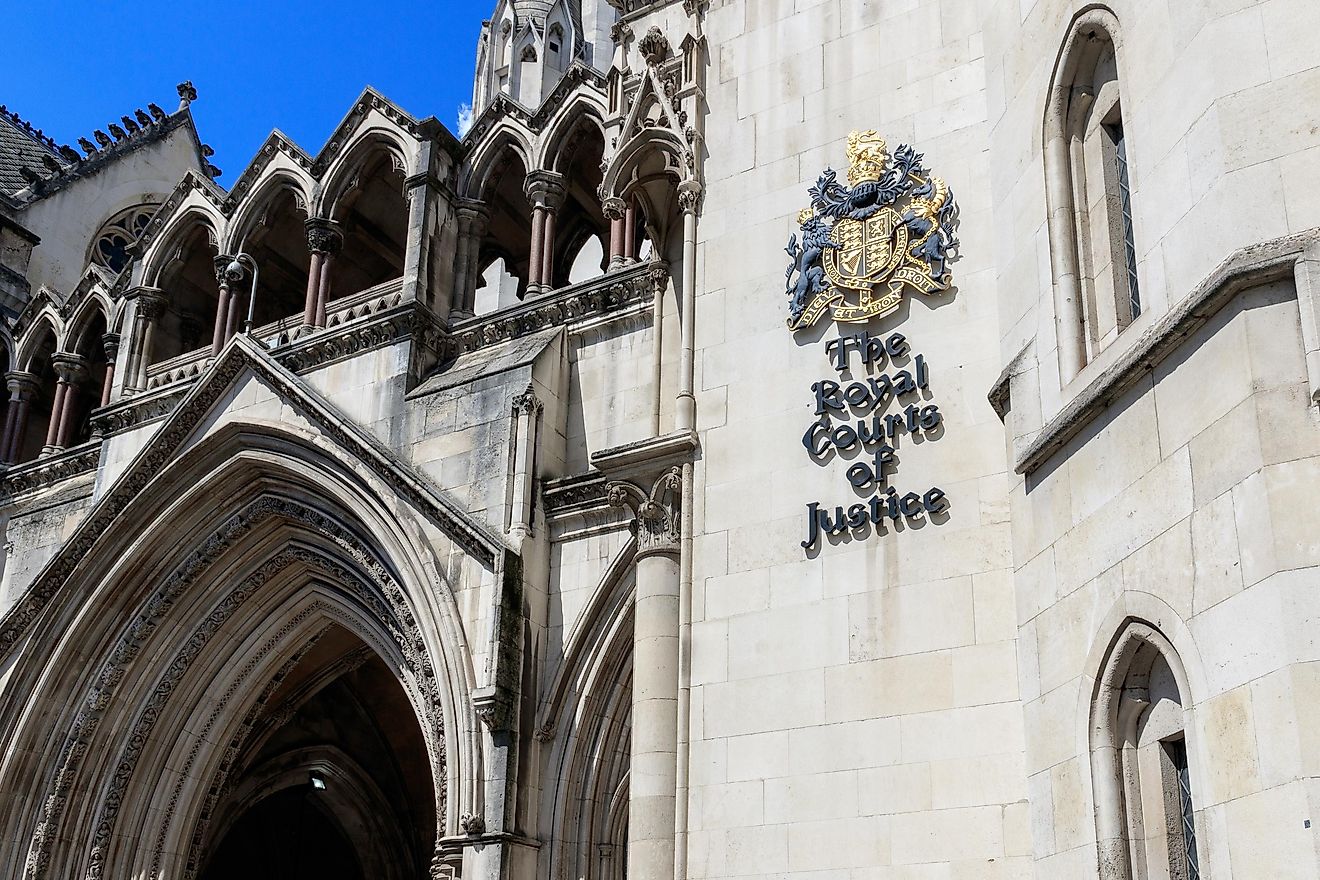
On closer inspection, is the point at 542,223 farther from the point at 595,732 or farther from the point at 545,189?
the point at 595,732

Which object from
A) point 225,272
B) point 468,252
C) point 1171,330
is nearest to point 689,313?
point 1171,330

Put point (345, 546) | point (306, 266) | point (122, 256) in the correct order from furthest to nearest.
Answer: point (122, 256), point (306, 266), point (345, 546)

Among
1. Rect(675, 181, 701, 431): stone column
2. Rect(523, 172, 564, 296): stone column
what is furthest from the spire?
Rect(675, 181, 701, 431): stone column

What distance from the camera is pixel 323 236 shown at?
2014cm

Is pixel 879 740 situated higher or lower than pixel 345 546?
lower

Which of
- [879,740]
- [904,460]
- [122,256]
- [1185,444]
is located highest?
[122,256]

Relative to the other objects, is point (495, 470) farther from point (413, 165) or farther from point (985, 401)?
point (985, 401)

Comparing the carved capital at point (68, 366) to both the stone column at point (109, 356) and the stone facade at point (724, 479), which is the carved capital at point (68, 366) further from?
the stone column at point (109, 356)

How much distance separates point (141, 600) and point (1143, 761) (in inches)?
569

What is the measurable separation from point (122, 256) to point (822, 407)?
2206 centimetres

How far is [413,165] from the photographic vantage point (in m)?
19.3

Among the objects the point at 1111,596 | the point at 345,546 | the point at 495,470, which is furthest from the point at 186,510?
the point at 1111,596

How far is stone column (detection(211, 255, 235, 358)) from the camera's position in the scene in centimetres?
2069

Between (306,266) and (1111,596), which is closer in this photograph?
(1111,596)
